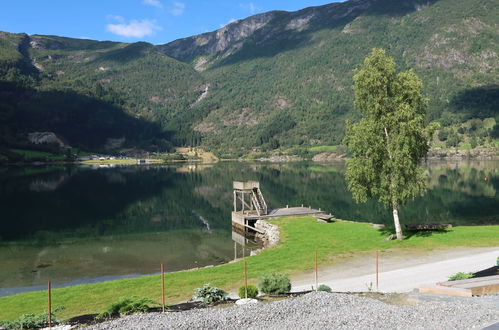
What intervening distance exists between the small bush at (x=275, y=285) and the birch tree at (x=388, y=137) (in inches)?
812

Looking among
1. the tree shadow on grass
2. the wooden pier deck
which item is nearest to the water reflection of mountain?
the wooden pier deck

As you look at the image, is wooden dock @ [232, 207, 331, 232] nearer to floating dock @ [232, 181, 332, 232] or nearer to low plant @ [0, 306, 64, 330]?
floating dock @ [232, 181, 332, 232]

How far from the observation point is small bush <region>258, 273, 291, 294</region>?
76.6 ft

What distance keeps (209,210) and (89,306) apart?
6303cm

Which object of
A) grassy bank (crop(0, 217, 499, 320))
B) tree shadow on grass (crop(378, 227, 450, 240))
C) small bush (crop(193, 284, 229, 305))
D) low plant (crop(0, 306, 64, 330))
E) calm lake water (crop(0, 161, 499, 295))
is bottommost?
calm lake water (crop(0, 161, 499, 295))

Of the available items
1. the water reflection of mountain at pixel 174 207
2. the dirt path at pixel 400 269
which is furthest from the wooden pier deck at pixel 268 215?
the dirt path at pixel 400 269

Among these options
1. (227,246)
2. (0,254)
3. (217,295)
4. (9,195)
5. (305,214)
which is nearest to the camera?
(217,295)

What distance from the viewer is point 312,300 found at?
19547 mm

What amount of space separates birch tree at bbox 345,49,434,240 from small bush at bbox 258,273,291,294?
812 inches

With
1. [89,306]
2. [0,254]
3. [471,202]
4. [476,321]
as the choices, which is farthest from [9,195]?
[476,321]

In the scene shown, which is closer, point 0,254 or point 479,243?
point 479,243

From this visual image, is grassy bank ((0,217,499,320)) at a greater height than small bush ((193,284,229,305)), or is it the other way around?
small bush ((193,284,229,305))

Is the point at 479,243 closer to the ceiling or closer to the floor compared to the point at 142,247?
closer to the ceiling

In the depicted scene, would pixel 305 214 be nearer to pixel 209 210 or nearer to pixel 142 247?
A: pixel 142 247
